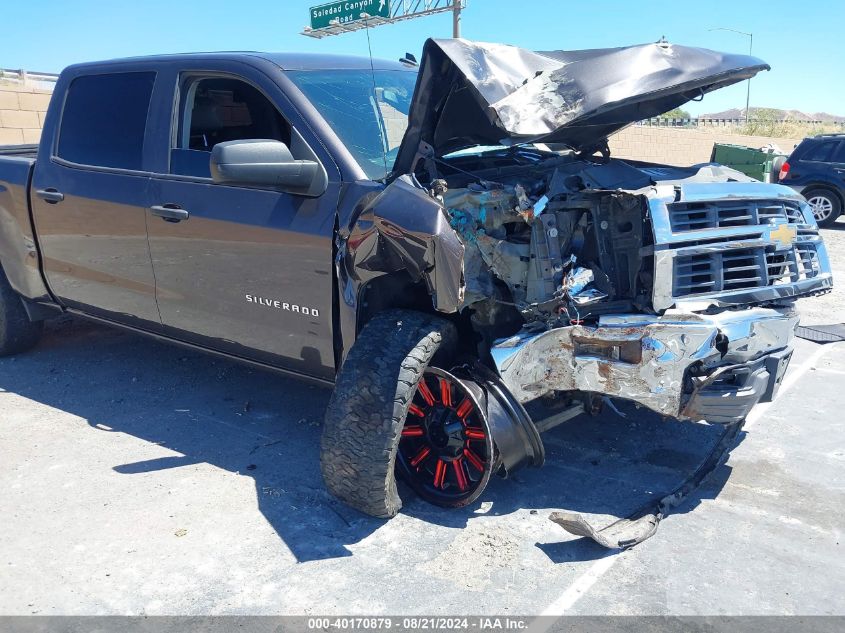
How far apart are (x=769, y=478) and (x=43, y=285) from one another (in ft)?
15.1

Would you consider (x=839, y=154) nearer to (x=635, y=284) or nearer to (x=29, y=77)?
(x=635, y=284)

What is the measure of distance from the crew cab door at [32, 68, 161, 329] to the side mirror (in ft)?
3.59

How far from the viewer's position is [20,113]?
10.4 metres

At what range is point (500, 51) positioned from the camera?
11.5 ft

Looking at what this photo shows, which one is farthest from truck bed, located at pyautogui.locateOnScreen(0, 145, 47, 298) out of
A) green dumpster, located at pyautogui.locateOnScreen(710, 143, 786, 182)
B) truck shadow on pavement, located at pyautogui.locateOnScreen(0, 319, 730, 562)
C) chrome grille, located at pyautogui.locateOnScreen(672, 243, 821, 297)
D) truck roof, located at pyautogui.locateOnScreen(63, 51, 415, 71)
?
green dumpster, located at pyautogui.locateOnScreen(710, 143, 786, 182)

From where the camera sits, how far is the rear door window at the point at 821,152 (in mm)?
13148

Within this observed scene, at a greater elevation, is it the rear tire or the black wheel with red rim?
the black wheel with red rim

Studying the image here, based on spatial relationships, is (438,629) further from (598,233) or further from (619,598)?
(598,233)

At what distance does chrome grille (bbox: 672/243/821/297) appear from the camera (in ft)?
10.3

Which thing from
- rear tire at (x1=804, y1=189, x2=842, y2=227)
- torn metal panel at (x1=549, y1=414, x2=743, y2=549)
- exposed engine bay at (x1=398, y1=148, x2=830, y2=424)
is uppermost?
exposed engine bay at (x1=398, y1=148, x2=830, y2=424)

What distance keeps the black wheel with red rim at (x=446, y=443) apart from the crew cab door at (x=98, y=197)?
1876 mm

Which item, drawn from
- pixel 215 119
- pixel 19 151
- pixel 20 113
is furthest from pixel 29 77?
pixel 215 119

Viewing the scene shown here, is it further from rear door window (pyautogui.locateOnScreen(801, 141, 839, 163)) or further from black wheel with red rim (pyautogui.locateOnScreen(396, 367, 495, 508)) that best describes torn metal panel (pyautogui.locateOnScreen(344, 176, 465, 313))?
rear door window (pyautogui.locateOnScreen(801, 141, 839, 163))

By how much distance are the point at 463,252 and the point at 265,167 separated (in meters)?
1.06
